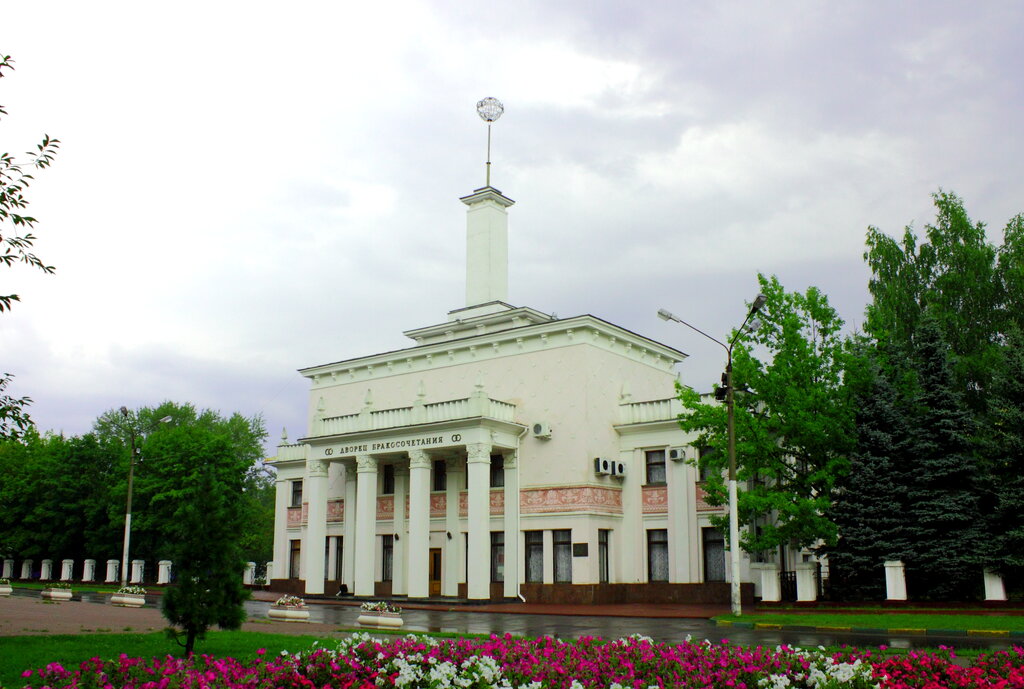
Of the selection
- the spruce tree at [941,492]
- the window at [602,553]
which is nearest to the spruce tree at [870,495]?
the spruce tree at [941,492]

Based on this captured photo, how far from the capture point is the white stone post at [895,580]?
25438 mm

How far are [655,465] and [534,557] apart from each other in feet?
20.0

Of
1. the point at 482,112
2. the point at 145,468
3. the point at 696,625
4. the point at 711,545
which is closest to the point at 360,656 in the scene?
the point at 696,625

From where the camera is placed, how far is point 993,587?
24625 mm

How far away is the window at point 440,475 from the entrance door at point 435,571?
2.70 meters

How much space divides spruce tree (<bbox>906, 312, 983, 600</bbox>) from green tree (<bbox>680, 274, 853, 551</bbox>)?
7.26 feet

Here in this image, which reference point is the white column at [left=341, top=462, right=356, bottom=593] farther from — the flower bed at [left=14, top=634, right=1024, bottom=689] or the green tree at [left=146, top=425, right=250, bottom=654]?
the flower bed at [left=14, top=634, right=1024, bottom=689]

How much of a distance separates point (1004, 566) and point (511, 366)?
19903mm

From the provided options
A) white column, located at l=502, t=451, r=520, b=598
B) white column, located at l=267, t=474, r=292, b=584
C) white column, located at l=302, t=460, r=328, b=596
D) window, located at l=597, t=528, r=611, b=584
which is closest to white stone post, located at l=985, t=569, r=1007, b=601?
window, located at l=597, t=528, r=611, b=584

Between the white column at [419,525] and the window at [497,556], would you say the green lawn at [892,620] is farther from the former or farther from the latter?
the white column at [419,525]

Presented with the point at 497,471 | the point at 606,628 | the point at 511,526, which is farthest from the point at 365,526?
the point at 606,628

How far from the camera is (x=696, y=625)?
74.6ft

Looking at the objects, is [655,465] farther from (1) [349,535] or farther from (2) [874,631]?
(2) [874,631]

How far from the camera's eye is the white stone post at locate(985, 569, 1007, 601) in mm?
24500
